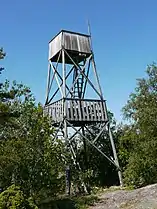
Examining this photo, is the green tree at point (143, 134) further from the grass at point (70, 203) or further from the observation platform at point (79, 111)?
the grass at point (70, 203)

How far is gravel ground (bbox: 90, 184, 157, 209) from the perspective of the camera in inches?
410

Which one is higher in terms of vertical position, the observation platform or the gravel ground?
the observation platform

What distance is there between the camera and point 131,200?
37.4ft

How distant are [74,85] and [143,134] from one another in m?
5.10

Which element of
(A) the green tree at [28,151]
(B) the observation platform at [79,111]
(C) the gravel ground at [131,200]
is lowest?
(C) the gravel ground at [131,200]

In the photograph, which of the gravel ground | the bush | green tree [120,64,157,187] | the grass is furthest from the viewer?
green tree [120,64,157,187]

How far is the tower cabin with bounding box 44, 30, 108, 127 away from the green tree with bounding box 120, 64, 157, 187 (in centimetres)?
183

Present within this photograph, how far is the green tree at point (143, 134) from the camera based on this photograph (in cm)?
1609

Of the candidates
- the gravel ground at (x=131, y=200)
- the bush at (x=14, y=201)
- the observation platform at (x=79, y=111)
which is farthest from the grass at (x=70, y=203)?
the observation platform at (x=79, y=111)

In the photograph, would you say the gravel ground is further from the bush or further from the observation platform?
the observation platform

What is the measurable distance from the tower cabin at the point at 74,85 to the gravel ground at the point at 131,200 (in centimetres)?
539

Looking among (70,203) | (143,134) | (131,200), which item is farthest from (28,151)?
(143,134)

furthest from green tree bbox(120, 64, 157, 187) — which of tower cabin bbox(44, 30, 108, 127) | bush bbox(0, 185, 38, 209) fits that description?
bush bbox(0, 185, 38, 209)

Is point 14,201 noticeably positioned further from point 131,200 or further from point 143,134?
point 143,134
